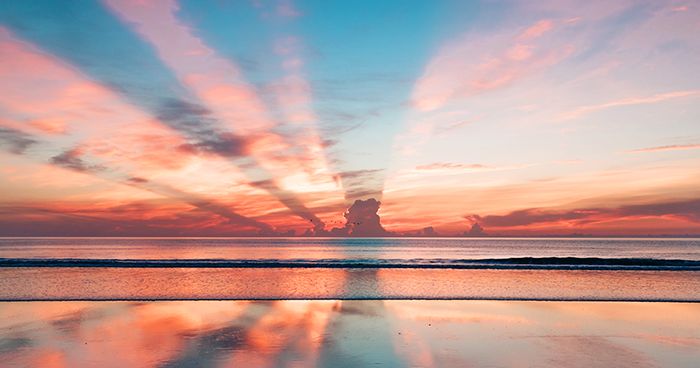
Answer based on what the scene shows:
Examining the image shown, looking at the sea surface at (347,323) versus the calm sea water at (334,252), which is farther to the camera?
the calm sea water at (334,252)

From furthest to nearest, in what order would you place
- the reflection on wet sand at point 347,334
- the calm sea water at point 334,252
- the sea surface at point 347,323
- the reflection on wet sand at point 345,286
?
the calm sea water at point 334,252, the reflection on wet sand at point 345,286, the sea surface at point 347,323, the reflection on wet sand at point 347,334

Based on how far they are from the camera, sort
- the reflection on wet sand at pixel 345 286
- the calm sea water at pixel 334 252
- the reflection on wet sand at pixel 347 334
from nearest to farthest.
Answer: the reflection on wet sand at pixel 347 334, the reflection on wet sand at pixel 345 286, the calm sea water at pixel 334 252

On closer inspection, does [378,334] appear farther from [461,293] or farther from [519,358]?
[461,293]

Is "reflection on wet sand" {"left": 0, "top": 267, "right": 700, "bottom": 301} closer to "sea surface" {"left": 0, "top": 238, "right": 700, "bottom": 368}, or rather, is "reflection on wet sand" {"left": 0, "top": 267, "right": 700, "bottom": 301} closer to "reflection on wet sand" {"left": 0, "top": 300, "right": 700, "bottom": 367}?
"sea surface" {"left": 0, "top": 238, "right": 700, "bottom": 368}

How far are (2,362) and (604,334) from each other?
52.2ft

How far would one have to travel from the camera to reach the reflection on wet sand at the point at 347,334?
11.5 m

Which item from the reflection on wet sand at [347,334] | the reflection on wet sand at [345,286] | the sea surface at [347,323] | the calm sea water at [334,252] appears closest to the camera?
the reflection on wet sand at [347,334]

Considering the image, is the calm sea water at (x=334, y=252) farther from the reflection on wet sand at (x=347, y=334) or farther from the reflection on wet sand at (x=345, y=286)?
the reflection on wet sand at (x=347, y=334)

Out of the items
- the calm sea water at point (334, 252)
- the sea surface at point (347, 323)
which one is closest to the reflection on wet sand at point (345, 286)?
the sea surface at point (347, 323)

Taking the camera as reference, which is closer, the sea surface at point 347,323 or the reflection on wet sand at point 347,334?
the reflection on wet sand at point 347,334

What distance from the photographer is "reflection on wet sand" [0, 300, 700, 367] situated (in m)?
11.5

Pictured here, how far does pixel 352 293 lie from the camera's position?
24.5 meters

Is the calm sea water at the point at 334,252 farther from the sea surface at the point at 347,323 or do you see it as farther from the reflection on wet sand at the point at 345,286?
the sea surface at the point at 347,323

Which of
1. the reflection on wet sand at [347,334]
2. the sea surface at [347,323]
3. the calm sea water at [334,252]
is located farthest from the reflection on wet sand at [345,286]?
the calm sea water at [334,252]
